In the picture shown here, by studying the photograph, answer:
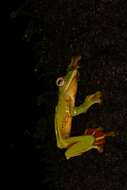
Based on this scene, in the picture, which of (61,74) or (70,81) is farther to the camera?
(61,74)

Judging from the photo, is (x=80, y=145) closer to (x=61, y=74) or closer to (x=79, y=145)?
(x=79, y=145)


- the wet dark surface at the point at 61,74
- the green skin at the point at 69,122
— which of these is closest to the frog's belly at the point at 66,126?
the green skin at the point at 69,122

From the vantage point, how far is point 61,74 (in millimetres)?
1437

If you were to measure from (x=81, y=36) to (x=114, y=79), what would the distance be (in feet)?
0.45

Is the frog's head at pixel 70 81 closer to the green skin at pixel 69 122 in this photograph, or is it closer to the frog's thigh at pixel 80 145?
the green skin at pixel 69 122

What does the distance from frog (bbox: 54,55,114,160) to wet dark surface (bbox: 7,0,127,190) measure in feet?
0.24

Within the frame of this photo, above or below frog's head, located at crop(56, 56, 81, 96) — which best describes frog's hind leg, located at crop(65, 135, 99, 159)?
below

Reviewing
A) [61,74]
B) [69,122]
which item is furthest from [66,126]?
[61,74]

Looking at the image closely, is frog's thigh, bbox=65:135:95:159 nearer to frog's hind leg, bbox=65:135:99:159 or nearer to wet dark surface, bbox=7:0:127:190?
frog's hind leg, bbox=65:135:99:159

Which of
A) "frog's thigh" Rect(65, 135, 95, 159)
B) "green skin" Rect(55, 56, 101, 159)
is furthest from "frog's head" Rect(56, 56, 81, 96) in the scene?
"frog's thigh" Rect(65, 135, 95, 159)

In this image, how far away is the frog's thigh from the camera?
1317 mm

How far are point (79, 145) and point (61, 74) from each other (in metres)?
0.21

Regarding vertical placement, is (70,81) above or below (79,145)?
above

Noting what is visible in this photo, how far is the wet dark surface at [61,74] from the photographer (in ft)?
4.48
